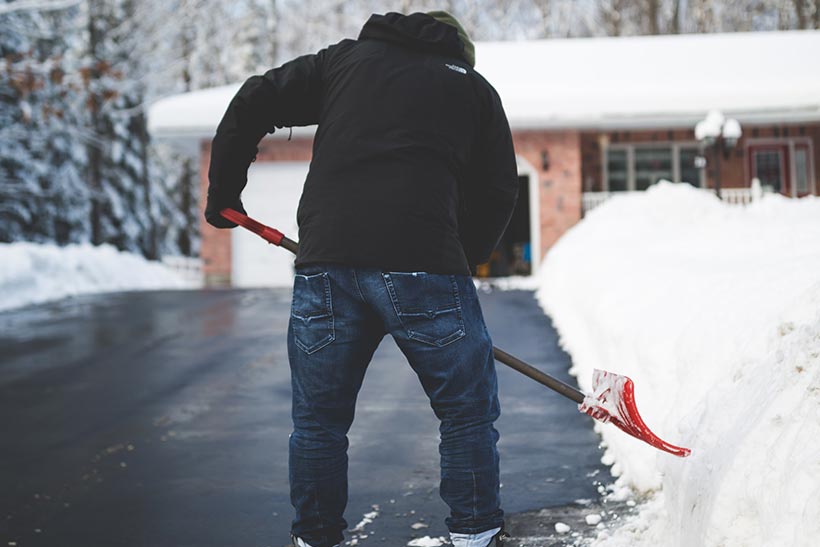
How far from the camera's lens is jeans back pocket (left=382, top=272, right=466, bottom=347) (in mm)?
2588

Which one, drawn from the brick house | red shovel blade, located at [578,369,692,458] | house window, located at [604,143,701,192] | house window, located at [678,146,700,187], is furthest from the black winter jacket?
house window, located at [678,146,700,187]

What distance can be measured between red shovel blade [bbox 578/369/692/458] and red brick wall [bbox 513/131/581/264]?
14.5m

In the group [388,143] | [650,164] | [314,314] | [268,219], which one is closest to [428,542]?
[314,314]

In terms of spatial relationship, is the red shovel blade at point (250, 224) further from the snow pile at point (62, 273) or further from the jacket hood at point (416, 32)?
the snow pile at point (62, 273)

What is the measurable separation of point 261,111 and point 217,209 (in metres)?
0.39

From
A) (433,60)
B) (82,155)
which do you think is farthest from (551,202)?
(82,155)

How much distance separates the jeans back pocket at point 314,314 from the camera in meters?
2.65

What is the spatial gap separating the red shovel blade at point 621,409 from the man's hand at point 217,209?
1348mm

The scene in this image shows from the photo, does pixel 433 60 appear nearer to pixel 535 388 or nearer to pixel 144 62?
pixel 535 388

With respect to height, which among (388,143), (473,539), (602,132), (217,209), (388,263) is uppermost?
(388,143)

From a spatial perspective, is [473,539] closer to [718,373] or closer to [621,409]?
[621,409]

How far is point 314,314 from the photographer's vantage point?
8.77ft

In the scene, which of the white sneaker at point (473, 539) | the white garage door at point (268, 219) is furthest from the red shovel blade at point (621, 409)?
the white garage door at point (268, 219)

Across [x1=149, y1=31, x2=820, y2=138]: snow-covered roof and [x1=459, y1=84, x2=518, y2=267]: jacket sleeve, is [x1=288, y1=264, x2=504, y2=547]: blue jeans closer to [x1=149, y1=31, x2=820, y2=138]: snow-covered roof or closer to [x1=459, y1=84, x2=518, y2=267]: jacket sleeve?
[x1=459, y1=84, x2=518, y2=267]: jacket sleeve
